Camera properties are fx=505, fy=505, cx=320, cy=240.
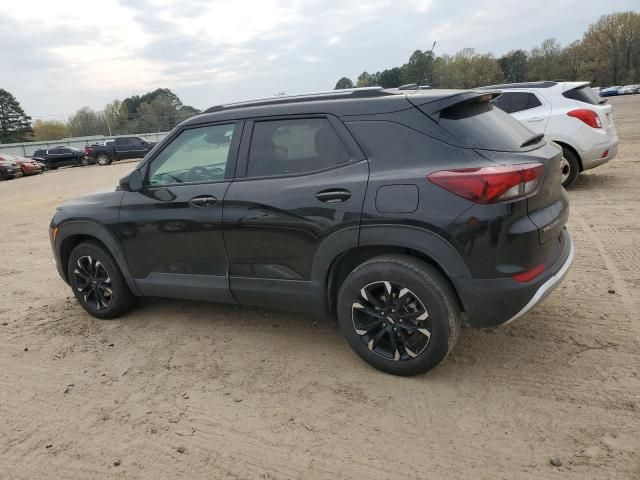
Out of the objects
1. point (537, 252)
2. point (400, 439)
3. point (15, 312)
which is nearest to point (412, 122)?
point (537, 252)

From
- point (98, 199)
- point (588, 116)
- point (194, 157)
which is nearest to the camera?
point (194, 157)

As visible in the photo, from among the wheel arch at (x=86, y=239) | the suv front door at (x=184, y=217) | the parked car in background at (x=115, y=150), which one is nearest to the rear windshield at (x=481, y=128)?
the suv front door at (x=184, y=217)

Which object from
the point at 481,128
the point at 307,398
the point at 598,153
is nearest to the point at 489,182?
the point at 481,128

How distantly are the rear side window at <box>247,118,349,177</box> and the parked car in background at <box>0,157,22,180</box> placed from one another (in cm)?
2573

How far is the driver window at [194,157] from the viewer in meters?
3.80

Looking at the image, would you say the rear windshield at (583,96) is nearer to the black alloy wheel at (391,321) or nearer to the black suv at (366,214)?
the black suv at (366,214)

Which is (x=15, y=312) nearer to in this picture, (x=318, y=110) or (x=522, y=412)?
(x=318, y=110)

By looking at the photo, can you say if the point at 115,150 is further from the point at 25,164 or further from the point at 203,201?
the point at 203,201

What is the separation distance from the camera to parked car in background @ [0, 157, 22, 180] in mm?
24531

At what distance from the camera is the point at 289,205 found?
11.1 ft

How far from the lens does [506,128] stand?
3.33m

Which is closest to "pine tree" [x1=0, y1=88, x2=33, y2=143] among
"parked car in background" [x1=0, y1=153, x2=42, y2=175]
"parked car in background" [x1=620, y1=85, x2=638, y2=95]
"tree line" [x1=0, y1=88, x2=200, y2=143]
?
"tree line" [x1=0, y1=88, x2=200, y2=143]

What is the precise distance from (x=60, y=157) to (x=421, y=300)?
33225mm

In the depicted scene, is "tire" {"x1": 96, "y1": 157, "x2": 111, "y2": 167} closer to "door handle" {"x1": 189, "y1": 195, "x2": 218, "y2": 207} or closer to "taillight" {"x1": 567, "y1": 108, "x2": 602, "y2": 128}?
"taillight" {"x1": 567, "y1": 108, "x2": 602, "y2": 128}
